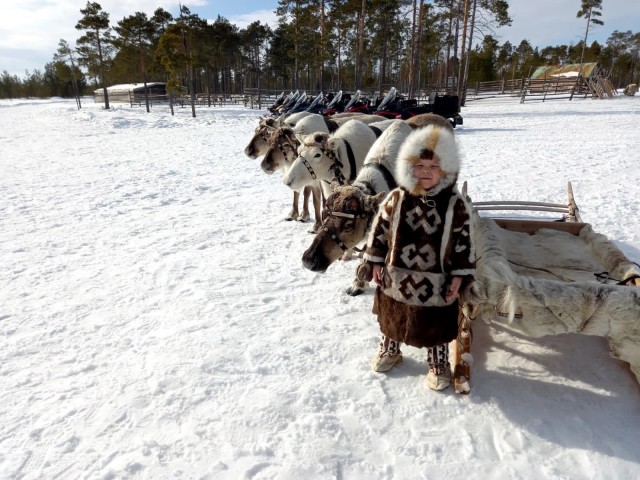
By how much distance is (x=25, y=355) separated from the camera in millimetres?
2953

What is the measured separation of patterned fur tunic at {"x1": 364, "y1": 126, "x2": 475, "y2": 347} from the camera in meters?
2.19

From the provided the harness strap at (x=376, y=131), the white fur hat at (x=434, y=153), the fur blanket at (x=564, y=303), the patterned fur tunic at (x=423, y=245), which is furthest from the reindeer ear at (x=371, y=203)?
the harness strap at (x=376, y=131)

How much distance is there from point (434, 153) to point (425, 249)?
1.89ft

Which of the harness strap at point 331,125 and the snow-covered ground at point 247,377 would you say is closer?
the snow-covered ground at point 247,377

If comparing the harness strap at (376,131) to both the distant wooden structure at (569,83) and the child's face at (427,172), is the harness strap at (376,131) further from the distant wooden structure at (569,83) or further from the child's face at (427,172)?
the distant wooden structure at (569,83)

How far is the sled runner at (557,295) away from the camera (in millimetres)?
2080

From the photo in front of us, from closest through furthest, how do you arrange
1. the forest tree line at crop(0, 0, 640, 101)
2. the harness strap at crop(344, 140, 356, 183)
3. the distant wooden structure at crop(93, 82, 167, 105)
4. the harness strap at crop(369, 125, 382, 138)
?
the harness strap at crop(344, 140, 356, 183) < the harness strap at crop(369, 125, 382, 138) < the forest tree line at crop(0, 0, 640, 101) < the distant wooden structure at crop(93, 82, 167, 105)

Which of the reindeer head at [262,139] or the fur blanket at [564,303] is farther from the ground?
the reindeer head at [262,139]

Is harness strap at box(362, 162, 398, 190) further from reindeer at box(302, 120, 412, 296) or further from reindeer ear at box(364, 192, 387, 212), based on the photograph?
reindeer ear at box(364, 192, 387, 212)

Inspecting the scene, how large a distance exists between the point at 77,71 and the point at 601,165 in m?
42.2

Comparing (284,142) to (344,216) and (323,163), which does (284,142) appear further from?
(344,216)

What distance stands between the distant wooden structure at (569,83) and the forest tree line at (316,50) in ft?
18.5

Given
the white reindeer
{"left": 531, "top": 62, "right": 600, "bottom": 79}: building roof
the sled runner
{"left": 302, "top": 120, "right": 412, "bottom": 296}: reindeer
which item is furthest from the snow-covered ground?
{"left": 531, "top": 62, "right": 600, "bottom": 79}: building roof

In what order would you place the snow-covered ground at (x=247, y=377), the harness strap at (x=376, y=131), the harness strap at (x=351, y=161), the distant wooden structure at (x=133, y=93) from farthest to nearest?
the distant wooden structure at (x=133, y=93), the harness strap at (x=376, y=131), the harness strap at (x=351, y=161), the snow-covered ground at (x=247, y=377)
